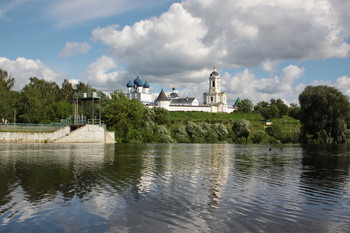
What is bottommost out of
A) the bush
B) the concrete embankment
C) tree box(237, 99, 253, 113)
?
the bush

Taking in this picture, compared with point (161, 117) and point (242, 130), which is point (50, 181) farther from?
point (161, 117)

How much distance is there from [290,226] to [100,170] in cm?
1317

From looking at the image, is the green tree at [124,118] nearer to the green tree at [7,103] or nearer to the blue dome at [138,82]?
the green tree at [7,103]

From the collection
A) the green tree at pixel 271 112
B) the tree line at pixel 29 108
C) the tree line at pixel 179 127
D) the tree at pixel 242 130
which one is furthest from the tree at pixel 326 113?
the green tree at pixel 271 112

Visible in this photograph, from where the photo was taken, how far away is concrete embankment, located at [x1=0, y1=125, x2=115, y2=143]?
56.2 meters

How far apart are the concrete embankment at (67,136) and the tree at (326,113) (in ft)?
124

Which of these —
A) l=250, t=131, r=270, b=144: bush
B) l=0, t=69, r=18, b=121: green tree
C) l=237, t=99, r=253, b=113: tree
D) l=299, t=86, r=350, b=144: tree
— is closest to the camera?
l=299, t=86, r=350, b=144: tree

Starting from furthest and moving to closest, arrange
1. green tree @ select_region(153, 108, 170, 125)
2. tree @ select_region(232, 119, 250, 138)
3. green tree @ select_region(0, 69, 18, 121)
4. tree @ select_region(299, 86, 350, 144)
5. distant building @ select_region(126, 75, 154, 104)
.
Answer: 1. distant building @ select_region(126, 75, 154, 104)
2. green tree @ select_region(153, 108, 170, 125)
3. tree @ select_region(232, 119, 250, 138)
4. green tree @ select_region(0, 69, 18, 121)
5. tree @ select_region(299, 86, 350, 144)

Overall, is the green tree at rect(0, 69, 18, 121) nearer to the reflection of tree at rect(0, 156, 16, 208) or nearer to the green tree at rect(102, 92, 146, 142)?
the green tree at rect(102, 92, 146, 142)

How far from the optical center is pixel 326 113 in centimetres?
6419

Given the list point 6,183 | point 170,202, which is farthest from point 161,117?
point 170,202

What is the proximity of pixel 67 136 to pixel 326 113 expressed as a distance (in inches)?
1855

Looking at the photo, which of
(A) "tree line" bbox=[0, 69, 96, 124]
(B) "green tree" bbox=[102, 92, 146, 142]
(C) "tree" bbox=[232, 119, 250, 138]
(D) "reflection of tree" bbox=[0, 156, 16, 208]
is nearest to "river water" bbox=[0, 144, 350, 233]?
(D) "reflection of tree" bbox=[0, 156, 16, 208]

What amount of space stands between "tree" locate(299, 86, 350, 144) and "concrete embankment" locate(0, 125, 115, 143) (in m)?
37.8
